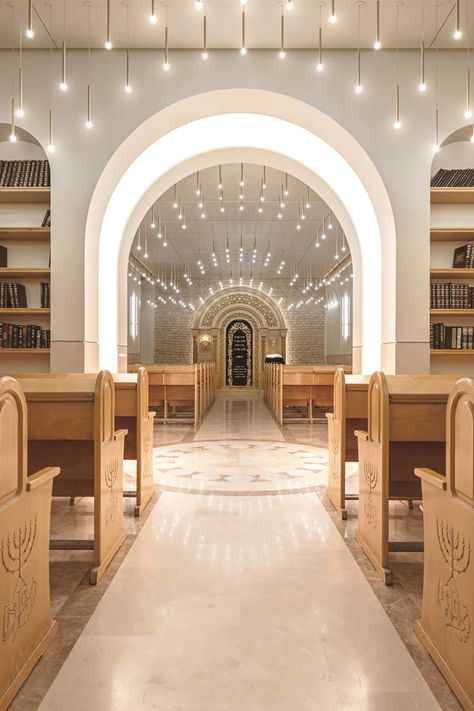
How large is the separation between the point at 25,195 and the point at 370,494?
16.9 feet

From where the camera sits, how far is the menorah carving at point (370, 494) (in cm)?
312

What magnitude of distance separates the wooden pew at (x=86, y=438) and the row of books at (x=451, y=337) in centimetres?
413

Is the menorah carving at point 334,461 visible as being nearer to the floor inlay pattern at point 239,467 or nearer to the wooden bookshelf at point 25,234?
the floor inlay pattern at point 239,467

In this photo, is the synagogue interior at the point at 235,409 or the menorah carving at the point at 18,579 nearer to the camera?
the menorah carving at the point at 18,579

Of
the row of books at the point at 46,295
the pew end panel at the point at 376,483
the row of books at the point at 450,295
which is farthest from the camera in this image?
the row of books at the point at 46,295

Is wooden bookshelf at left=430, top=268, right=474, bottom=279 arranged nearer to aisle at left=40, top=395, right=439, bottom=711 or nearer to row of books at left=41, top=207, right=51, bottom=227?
aisle at left=40, top=395, right=439, bottom=711

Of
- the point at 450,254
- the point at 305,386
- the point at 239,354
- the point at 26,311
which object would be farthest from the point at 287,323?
the point at 26,311

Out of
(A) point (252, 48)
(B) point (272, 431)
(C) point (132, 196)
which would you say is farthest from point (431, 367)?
(C) point (132, 196)

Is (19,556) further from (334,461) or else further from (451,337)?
(451,337)

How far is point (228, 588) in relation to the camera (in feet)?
8.99

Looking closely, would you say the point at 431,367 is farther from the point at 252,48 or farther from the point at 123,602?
the point at 123,602

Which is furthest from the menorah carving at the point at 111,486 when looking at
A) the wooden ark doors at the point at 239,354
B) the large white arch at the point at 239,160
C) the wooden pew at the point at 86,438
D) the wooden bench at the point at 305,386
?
the wooden ark doors at the point at 239,354

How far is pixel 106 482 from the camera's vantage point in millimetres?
3145

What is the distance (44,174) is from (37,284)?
4.16ft
